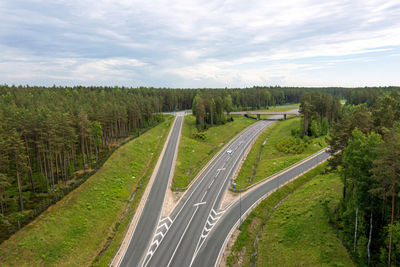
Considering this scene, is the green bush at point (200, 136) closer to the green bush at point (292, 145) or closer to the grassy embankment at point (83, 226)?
the green bush at point (292, 145)

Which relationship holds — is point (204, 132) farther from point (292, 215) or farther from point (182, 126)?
point (292, 215)

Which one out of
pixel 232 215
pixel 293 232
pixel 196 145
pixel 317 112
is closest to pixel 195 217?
pixel 232 215

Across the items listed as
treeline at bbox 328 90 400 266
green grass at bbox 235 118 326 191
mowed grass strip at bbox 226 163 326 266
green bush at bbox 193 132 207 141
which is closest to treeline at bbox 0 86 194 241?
mowed grass strip at bbox 226 163 326 266

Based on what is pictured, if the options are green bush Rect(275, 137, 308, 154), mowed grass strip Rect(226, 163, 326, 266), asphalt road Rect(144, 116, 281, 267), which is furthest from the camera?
green bush Rect(275, 137, 308, 154)

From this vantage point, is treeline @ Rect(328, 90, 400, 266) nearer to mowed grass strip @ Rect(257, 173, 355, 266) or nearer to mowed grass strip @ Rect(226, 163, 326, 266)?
mowed grass strip @ Rect(257, 173, 355, 266)

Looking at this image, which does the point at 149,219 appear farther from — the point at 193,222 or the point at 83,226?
the point at 83,226

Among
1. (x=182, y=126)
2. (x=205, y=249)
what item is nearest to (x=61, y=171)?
(x=205, y=249)

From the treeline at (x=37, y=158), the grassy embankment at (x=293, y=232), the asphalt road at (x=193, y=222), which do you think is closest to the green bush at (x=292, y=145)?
the asphalt road at (x=193, y=222)
